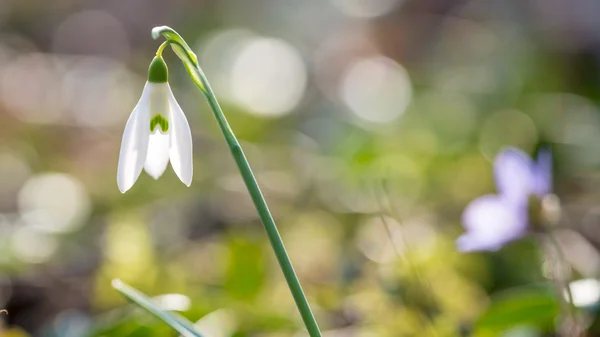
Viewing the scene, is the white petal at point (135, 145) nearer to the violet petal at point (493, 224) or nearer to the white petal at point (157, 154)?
the white petal at point (157, 154)

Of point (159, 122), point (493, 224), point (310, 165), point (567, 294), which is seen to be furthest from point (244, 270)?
point (310, 165)

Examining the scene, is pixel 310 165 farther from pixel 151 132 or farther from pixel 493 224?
pixel 151 132

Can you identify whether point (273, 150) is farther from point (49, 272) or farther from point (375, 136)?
point (49, 272)

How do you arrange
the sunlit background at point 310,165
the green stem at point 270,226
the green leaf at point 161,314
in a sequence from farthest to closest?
the sunlit background at point 310,165 → the green leaf at point 161,314 → the green stem at point 270,226

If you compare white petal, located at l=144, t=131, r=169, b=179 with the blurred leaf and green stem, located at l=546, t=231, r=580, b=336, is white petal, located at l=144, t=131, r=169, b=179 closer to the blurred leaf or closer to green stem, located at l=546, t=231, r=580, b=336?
green stem, located at l=546, t=231, r=580, b=336

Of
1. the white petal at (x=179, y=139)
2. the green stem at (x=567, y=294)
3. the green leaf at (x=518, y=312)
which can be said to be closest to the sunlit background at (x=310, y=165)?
the green leaf at (x=518, y=312)

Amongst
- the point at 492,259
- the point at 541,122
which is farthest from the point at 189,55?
the point at 541,122

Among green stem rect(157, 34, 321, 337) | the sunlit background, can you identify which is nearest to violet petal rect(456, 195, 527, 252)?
the sunlit background
